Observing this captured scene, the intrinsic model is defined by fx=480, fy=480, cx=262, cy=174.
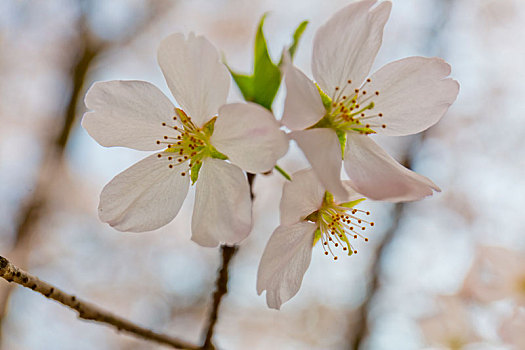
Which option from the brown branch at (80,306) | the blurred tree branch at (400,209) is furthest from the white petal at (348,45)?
the blurred tree branch at (400,209)

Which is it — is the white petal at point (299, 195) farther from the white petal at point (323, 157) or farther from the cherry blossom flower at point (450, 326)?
the cherry blossom flower at point (450, 326)

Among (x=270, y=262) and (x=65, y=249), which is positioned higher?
(x=270, y=262)

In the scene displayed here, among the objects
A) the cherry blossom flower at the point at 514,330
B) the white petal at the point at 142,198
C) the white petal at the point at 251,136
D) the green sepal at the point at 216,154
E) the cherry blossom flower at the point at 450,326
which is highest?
the white petal at the point at 251,136

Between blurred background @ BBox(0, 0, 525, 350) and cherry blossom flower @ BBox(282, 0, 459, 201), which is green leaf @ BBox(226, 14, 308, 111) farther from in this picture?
blurred background @ BBox(0, 0, 525, 350)

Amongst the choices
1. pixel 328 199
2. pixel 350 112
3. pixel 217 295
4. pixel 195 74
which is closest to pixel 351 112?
pixel 350 112

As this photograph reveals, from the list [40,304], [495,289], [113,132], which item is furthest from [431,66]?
[40,304]

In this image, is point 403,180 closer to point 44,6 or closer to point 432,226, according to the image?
point 432,226
